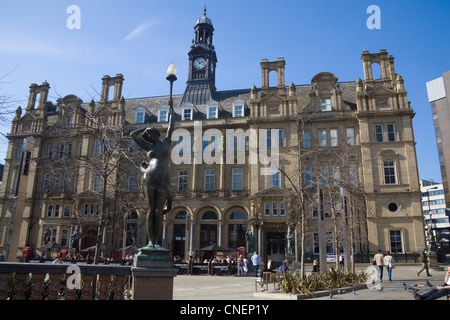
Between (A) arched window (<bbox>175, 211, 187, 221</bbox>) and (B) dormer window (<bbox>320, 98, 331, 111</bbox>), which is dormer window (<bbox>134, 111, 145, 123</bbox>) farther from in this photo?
(B) dormer window (<bbox>320, 98, 331, 111</bbox>)

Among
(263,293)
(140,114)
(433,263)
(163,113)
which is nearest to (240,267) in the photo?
(263,293)

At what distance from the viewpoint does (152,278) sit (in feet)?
24.4

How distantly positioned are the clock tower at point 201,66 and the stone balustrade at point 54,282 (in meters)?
41.1

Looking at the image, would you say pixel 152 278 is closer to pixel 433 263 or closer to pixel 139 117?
pixel 433 263

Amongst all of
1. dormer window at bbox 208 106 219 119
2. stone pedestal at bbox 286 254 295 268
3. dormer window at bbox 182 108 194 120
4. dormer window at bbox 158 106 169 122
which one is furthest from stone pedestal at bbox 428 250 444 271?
dormer window at bbox 158 106 169 122

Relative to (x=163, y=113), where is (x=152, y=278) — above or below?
below

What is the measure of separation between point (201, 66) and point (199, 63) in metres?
0.66

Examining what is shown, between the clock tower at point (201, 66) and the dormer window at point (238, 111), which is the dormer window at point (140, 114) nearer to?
the clock tower at point (201, 66)

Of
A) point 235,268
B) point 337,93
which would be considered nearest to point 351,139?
point 337,93

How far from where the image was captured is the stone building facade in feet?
115
